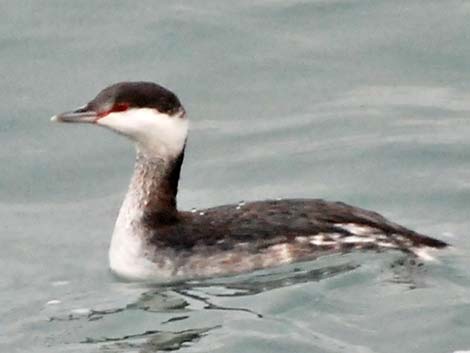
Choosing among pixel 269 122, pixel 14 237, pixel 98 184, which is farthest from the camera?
pixel 269 122

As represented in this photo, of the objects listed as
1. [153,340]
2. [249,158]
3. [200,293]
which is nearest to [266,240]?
[200,293]

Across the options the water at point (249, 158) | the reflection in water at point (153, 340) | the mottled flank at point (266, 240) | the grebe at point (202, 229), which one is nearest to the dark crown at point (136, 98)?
the grebe at point (202, 229)

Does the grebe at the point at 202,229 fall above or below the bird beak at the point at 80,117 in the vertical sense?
below

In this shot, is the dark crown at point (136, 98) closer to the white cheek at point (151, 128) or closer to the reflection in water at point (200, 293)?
the white cheek at point (151, 128)

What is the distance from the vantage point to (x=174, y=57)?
17469mm

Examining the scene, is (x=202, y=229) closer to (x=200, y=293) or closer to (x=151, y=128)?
(x=200, y=293)

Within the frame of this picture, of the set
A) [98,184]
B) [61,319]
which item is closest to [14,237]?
[98,184]

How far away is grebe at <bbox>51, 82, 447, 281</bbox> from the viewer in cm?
1291

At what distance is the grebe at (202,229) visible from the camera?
1291 centimetres

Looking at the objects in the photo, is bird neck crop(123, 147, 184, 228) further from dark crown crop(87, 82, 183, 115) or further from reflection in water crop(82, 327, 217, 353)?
reflection in water crop(82, 327, 217, 353)

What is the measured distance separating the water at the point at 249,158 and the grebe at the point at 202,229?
0.43 ft

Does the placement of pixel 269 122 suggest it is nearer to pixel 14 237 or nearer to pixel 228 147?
pixel 228 147

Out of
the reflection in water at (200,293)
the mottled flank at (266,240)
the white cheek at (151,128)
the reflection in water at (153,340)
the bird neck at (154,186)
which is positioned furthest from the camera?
the bird neck at (154,186)

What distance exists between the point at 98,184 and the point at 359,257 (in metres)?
3.23
